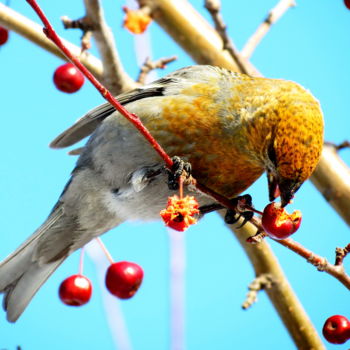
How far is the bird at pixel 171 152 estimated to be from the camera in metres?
2.67

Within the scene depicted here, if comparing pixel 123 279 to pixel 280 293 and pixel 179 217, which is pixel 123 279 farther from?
pixel 179 217

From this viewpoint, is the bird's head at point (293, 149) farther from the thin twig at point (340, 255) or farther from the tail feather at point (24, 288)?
the tail feather at point (24, 288)

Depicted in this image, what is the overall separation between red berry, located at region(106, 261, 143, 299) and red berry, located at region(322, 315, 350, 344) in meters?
1.17

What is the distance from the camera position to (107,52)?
11.6ft

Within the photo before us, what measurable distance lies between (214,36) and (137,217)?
1327 millimetres

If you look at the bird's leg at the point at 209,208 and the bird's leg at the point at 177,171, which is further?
the bird's leg at the point at 209,208

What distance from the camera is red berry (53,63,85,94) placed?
355 centimetres

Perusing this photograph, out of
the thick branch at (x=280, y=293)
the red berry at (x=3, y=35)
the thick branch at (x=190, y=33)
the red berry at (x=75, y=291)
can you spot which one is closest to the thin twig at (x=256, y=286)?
the thick branch at (x=280, y=293)

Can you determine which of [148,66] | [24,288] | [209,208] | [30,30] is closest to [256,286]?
[209,208]

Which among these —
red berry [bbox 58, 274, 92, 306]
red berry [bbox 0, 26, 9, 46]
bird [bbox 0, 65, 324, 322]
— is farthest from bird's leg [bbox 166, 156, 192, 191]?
red berry [bbox 0, 26, 9, 46]

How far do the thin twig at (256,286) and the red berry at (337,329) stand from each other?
0.50 metres

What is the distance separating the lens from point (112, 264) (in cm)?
336

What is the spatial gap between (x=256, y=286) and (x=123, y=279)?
71 centimetres

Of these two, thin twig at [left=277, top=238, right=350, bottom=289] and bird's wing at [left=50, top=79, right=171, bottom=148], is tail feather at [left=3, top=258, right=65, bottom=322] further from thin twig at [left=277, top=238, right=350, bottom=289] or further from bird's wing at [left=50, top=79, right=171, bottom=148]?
thin twig at [left=277, top=238, right=350, bottom=289]
